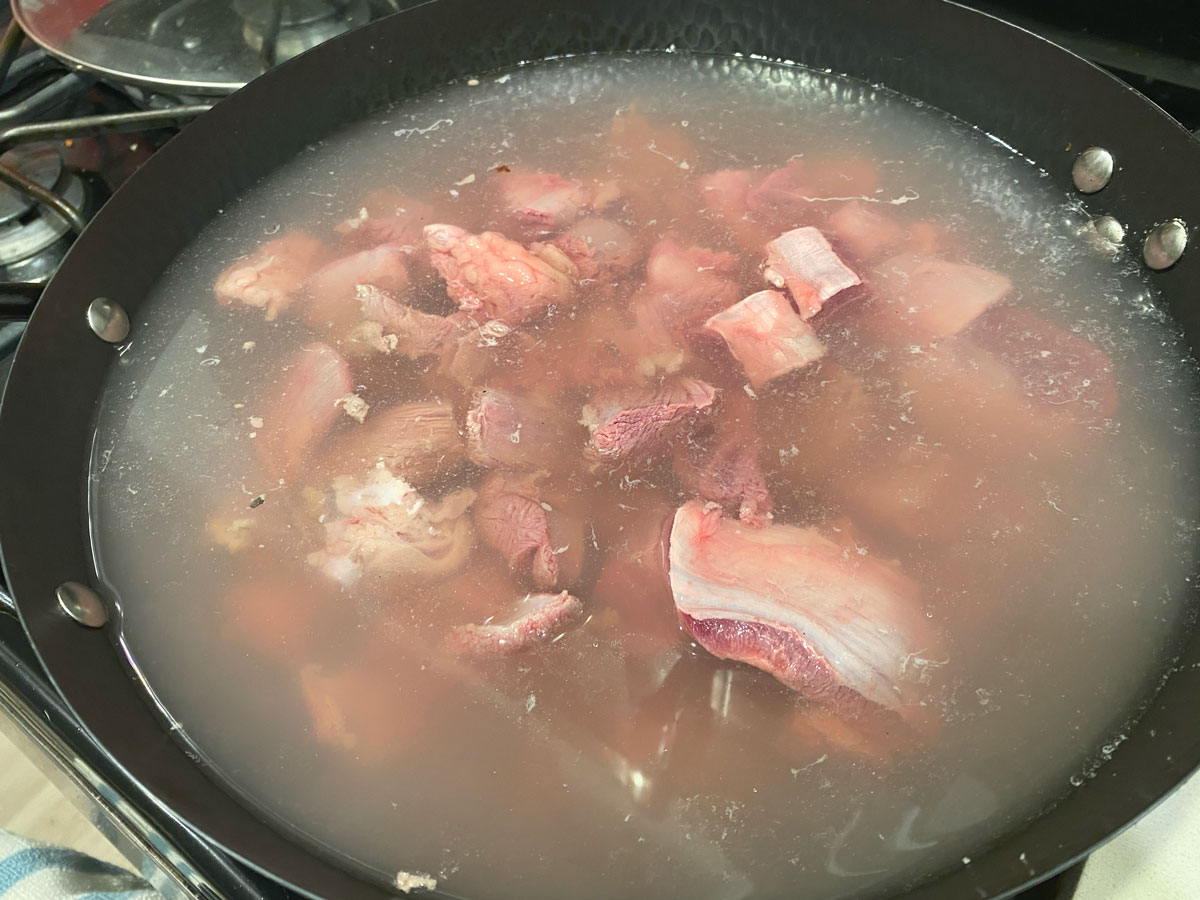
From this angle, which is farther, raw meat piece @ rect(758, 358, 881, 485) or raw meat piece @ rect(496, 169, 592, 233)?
raw meat piece @ rect(496, 169, 592, 233)

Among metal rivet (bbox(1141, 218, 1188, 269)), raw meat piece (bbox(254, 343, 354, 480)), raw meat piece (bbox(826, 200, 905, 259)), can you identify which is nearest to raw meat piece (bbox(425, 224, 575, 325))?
raw meat piece (bbox(254, 343, 354, 480))

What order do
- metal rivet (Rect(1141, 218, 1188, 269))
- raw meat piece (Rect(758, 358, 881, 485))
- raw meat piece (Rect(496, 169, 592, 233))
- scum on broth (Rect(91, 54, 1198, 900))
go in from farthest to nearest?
1. raw meat piece (Rect(496, 169, 592, 233))
2. metal rivet (Rect(1141, 218, 1188, 269))
3. raw meat piece (Rect(758, 358, 881, 485))
4. scum on broth (Rect(91, 54, 1198, 900))

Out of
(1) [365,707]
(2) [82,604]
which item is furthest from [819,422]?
(2) [82,604]

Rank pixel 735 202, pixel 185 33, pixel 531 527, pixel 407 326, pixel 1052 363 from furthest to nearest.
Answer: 1. pixel 185 33
2. pixel 735 202
3. pixel 407 326
4. pixel 1052 363
5. pixel 531 527

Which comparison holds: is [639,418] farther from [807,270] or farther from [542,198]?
[542,198]

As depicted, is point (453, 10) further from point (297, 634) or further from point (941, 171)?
point (297, 634)

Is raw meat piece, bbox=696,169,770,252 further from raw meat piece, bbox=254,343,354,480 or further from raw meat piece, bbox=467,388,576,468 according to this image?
raw meat piece, bbox=254,343,354,480
